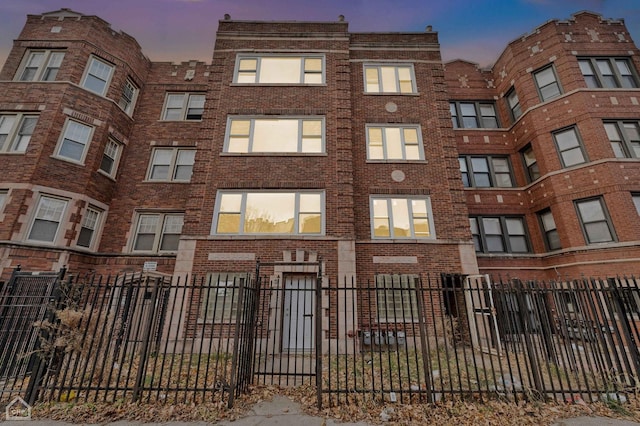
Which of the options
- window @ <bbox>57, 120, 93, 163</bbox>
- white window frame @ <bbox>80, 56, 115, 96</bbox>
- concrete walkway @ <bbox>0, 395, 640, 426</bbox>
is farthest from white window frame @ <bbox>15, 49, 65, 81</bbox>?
concrete walkway @ <bbox>0, 395, 640, 426</bbox>

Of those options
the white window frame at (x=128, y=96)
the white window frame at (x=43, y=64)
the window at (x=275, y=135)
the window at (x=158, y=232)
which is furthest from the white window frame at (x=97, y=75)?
the window at (x=275, y=135)

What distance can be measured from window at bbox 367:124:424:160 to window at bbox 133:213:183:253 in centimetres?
993

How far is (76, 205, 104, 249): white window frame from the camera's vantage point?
1255cm

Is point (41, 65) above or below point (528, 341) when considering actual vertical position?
above

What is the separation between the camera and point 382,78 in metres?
14.5

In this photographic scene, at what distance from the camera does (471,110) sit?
56.5 feet

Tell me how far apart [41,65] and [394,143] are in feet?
57.2

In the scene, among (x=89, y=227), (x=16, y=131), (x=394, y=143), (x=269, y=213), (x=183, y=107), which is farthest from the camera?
(x=183, y=107)

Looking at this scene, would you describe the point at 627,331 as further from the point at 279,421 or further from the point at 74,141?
the point at 74,141

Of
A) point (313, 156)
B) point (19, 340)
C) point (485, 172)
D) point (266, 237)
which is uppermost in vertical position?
point (485, 172)

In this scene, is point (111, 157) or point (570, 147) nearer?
point (570, 147)

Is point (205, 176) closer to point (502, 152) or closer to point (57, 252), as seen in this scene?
point (57, 252)

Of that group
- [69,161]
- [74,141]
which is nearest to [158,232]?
[69,161]

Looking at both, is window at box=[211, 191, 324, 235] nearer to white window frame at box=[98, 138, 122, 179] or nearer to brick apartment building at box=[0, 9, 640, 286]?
brick apartment building at box=[0, 9, 640, 286]
